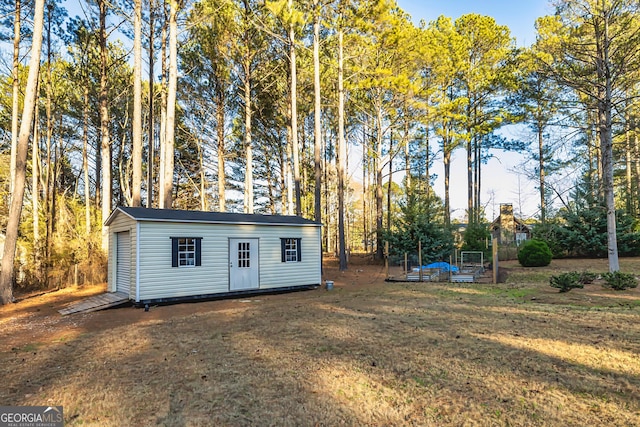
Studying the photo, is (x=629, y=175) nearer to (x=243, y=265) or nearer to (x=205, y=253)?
(x=243, y=265)

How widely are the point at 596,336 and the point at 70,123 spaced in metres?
27.0

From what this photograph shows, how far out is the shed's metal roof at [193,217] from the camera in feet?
31.2

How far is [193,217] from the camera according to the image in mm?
10219

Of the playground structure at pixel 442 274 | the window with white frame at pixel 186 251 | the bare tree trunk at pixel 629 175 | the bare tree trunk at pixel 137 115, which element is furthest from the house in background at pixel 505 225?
the bare tree trunk at pixel 137 115

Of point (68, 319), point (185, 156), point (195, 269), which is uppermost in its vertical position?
point (185, 156)

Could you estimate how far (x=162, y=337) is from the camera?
5926 millimetres

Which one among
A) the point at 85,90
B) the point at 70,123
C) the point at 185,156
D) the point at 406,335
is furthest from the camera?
the point at 185,156

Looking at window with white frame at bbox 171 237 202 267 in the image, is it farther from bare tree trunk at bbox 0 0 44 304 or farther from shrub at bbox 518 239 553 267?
shrub at bbox 518 239 553 267

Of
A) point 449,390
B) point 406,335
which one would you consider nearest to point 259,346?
point 406,335

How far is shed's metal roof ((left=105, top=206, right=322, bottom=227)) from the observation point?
951 centimetres

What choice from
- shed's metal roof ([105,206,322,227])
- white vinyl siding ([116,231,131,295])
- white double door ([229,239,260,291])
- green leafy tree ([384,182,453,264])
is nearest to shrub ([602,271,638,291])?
shed's metal roof ([105,206,322,227])

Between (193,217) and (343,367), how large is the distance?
24.3ft

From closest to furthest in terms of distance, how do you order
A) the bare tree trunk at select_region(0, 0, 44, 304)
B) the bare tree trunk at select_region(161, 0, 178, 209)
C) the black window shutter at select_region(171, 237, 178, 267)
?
the black window shutter at select_region(171, 237, 178, 267) < the bare tree trunk at select_region(0, 0, 44, 304) < the bare tree trunk at select_region(161, 0, 178, 209)

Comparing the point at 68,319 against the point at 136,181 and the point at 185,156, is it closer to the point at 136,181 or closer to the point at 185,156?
the point at 136,181
